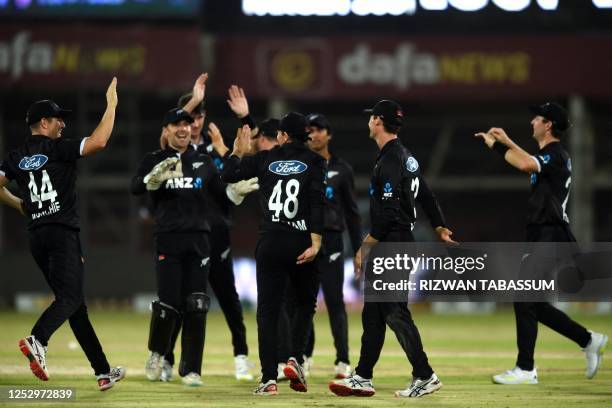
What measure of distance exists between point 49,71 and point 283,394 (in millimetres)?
13768

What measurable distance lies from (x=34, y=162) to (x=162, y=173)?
1255 mm

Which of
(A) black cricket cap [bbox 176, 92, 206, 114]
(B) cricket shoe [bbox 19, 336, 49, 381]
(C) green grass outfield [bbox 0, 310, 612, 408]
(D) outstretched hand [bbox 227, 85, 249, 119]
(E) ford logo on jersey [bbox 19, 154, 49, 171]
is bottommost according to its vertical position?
(C) green grass outfield [bbox 0, 310, 612, 408]

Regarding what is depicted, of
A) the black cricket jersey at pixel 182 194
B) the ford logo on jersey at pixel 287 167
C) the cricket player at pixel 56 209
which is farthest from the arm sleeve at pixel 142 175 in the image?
the ford logo on jersey at pixel 287 167

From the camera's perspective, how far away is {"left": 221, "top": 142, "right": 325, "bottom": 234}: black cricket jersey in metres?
9.68

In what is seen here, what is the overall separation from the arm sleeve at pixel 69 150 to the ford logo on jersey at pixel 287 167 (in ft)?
5.45

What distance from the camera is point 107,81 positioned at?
71.1ft

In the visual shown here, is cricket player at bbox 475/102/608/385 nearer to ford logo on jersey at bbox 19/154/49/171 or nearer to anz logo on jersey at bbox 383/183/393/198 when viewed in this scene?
anz logo on jersey at bbox 383/183/393/198

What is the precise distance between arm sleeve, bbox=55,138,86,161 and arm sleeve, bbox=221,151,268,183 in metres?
1.31

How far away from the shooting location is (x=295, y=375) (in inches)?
374

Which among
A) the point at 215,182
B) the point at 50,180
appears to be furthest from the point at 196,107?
the point at 50,180

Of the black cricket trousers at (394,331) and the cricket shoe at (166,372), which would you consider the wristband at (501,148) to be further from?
the cricket shoe at (166,372)

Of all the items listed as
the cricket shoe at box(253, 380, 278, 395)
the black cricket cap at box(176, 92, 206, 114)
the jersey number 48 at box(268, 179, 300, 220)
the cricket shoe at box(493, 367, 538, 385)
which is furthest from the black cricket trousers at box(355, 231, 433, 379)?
the black cricket cap at box(176, 92, 206, 114)

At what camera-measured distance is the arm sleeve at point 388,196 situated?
943 centimetres

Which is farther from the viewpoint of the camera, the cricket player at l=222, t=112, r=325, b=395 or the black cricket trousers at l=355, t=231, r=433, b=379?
the cricket player at l=222, t=112, r=325, b=395
